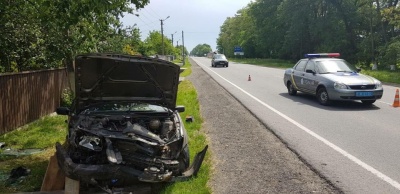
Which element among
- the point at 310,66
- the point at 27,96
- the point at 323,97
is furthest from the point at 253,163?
the point at 310,66

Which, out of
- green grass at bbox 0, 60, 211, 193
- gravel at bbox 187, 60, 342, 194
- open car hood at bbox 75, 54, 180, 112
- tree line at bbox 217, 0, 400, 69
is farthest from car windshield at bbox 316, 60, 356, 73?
tree line at bbox 217, 0, 400, 69

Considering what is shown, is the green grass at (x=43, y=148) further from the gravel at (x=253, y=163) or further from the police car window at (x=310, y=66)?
the police car window at (x=310, y=66)

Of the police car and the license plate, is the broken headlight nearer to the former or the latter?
the police car

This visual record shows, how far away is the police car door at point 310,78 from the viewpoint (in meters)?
12.2

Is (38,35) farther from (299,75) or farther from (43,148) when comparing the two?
(299,75)

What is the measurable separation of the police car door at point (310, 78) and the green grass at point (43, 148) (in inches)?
160

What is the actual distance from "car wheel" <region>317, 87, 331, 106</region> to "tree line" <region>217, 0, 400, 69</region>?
22826mm

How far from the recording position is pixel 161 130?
508 centimetres

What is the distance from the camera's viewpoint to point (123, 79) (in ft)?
18.2

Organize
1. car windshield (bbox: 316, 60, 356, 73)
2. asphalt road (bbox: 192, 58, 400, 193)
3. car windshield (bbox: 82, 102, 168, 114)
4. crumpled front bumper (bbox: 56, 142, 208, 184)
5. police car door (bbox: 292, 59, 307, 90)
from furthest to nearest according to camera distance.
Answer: police car door (bbox: 292, 59, 307, 90) → car windshield (bbox: 316, 60, 356, 73) → car windshield (bbox: 82, 102, 168, 114) → asphalt road (bbox: 192, 58, 400, 193) → crumpled front bumper (bbox: 56, 142, 208, 184)

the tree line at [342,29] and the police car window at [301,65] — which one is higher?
the tree line at [342,29]

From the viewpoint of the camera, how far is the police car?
10.9 metres

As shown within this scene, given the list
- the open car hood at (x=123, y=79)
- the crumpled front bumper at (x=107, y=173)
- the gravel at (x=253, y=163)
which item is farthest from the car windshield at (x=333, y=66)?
the crumpled front bumper at (x=107, y=173)

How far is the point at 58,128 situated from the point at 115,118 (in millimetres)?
4810
